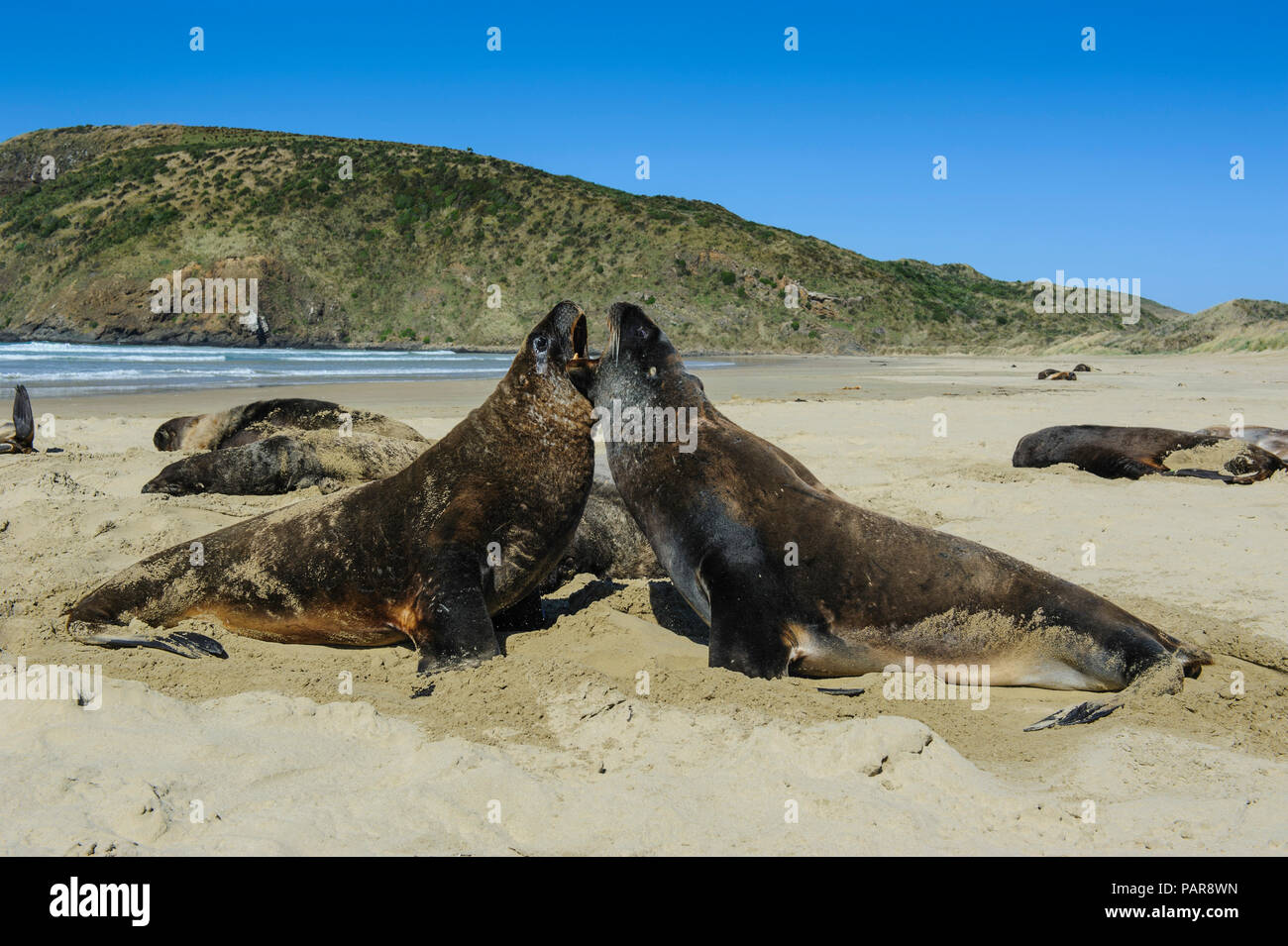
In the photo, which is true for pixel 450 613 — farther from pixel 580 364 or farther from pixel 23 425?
pixel 23 425

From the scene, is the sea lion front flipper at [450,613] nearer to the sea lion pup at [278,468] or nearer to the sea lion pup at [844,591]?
the sea lion pup at [844,591]

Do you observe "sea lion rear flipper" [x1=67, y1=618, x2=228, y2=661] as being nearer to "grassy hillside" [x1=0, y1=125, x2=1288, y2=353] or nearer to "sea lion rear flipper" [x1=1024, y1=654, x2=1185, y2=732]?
"sea lion rear flipper" [x1=1024, y1=654, x2=1185, y2=732]

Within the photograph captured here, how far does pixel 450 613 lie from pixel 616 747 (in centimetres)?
129

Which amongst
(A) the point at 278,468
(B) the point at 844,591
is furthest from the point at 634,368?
(A) the point at 278,468

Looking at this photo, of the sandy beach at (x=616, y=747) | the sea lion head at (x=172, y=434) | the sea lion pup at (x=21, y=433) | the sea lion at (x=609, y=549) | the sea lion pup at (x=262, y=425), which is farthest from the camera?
the sea lion head at (x=172, y=434)

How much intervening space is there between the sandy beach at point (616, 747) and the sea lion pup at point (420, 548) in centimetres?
18

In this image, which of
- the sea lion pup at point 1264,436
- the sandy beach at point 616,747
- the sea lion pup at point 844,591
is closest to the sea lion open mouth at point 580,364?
the sea lion pup at point 844,591

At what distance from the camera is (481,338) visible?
7006cm

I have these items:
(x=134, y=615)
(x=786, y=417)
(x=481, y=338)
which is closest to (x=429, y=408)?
(x=786, y=417)

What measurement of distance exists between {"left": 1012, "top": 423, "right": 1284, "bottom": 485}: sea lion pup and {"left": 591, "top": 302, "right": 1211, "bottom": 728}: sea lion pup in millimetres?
6413

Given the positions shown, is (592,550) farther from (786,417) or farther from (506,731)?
(786,417)

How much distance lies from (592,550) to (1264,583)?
4300mm

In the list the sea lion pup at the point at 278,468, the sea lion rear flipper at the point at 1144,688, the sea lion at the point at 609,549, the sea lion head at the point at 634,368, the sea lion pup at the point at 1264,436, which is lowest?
A: the sea lion rear flipper at the point at 1144,688

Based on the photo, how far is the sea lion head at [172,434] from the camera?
11.9 metres
